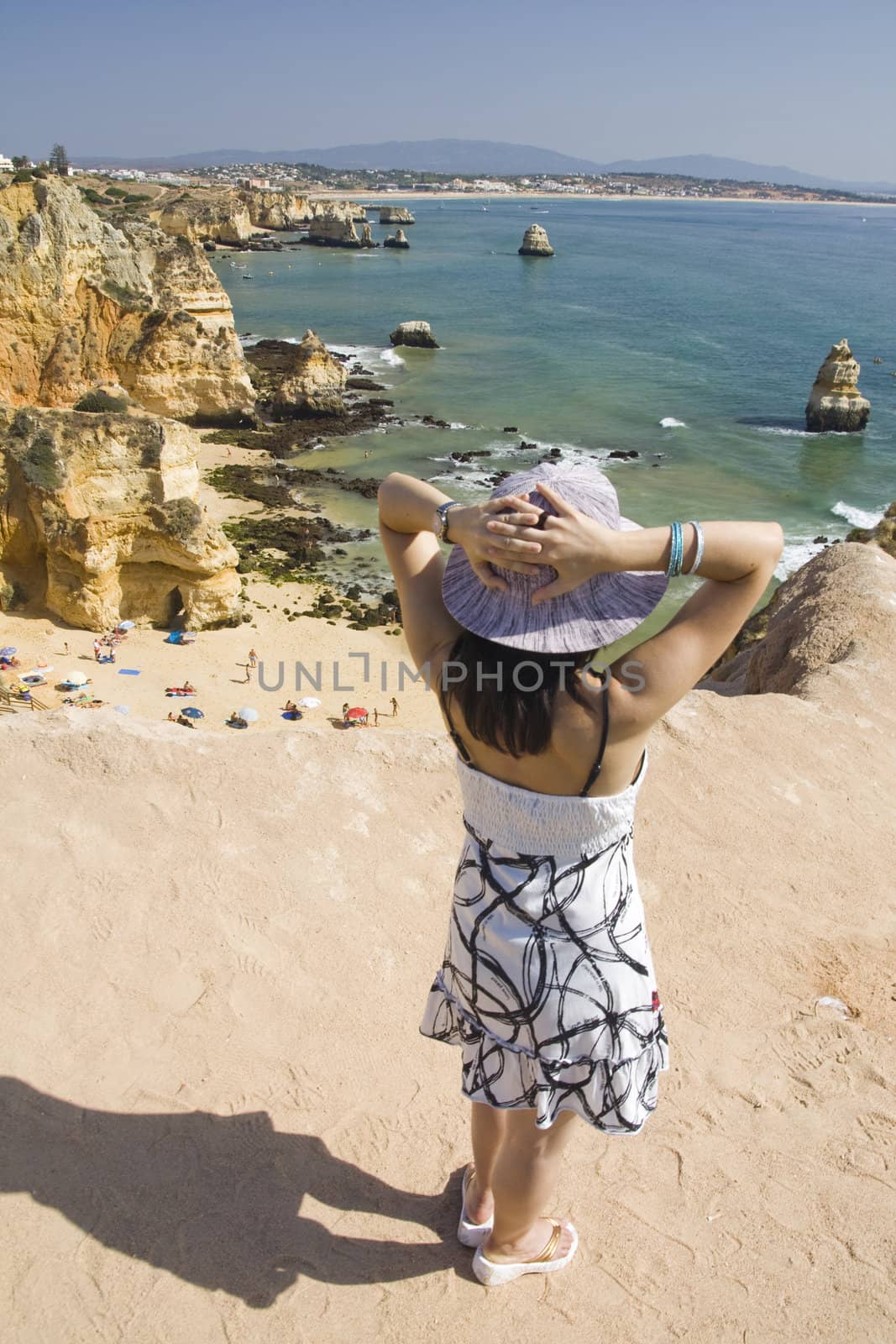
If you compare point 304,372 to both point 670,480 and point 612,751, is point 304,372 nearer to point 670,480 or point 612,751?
point 670,480

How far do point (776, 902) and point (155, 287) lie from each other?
29926mm

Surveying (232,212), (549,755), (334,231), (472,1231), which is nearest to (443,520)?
(549,755)

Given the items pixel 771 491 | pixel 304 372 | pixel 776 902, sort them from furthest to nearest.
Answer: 1. pixel 304 372
2. pixel 771 491
3. pixel 776 902

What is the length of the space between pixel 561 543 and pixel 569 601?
0.53 ft

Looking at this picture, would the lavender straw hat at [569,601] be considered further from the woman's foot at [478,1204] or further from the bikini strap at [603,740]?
the woman's foot at [478,1204]

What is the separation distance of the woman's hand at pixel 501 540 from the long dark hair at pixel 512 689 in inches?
6.7

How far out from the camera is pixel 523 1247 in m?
3.05

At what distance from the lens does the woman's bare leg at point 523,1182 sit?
2684 mm

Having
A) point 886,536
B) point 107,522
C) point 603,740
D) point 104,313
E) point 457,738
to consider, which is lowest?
point 107,522

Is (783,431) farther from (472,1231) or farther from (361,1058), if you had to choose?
(472,1231)

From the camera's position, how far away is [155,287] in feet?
95.5

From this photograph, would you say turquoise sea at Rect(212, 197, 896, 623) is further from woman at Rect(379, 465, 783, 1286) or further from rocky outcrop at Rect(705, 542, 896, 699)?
woman at Rect(379, 465, 783, 1286)

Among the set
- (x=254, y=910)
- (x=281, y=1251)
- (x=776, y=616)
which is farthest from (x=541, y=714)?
(x=776, y=616)

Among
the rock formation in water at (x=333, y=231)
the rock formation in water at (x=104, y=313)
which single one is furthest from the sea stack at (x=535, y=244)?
the rock formation in water at (x=104, y=313)
